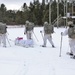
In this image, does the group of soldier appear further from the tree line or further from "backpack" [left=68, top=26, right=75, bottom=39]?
the tree line

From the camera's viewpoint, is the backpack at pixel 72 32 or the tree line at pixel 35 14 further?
the tree line at pixel 35 14

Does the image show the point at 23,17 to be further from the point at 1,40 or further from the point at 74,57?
the point at 74,57

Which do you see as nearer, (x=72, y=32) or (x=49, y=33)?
(x=72, y=32)

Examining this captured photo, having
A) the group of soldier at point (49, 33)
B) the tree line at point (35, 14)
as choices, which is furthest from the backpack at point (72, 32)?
the tree line at point (35, 14)

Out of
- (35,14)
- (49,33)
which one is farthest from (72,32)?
(35,14)

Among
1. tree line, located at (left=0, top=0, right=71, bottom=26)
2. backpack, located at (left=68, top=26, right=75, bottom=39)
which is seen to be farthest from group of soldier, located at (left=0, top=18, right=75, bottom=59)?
tree line, located at (left=0, top=0, right=71, bottom=26)

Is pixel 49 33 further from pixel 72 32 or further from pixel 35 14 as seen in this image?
pixel 35 14

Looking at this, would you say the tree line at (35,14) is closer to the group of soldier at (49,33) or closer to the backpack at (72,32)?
the group of soldier at (49,33)

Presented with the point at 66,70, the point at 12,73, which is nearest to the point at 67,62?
the point at 66,70

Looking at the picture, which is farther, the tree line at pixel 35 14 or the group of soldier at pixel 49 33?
the tree line at pixel 35 14

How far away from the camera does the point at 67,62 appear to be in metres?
12.4

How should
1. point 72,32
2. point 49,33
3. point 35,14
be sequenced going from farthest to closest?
point 35,14 < point 49,33 < point 72,32

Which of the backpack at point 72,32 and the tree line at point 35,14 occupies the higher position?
the backpack at point 72,32

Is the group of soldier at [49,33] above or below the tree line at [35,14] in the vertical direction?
above
